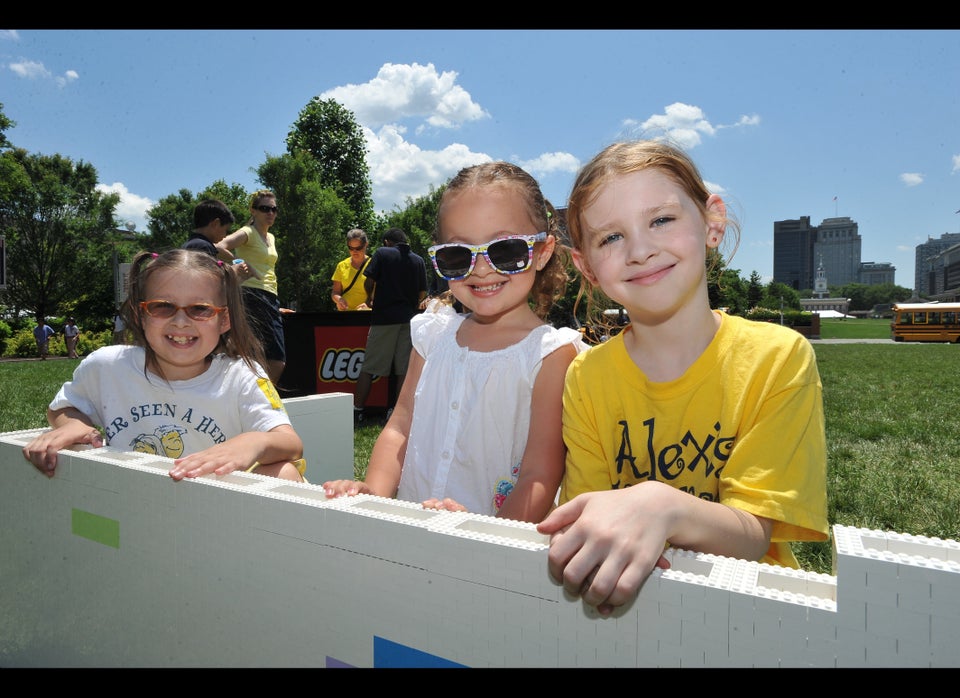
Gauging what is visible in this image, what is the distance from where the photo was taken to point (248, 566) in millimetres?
974

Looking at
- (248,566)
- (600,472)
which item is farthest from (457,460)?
(248,566)

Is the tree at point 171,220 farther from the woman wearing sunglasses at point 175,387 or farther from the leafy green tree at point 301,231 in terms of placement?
the woman wearing sunglasses at point 175,387

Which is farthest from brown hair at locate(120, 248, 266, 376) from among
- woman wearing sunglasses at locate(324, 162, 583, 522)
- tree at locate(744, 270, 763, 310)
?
tree at locate(744, 270, 763, 310)

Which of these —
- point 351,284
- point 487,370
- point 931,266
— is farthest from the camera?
point 931,266

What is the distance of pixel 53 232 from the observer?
32406 mm

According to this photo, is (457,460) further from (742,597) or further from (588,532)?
(742,597)

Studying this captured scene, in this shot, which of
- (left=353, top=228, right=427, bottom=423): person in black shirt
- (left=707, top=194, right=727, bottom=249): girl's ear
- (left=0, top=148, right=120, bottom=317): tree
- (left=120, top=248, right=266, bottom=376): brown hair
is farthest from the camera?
(left=0, top=148, right=120, bottom=317): tree

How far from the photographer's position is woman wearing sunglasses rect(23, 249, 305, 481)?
1.89 meters

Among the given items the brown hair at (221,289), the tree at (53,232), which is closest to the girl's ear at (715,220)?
the brown hair at (221,289)

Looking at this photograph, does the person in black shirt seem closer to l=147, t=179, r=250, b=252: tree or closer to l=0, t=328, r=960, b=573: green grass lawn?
l=0, t=328, r=960, b=573: green grass lawn

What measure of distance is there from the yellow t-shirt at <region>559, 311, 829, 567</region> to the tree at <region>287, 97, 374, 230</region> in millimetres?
38656

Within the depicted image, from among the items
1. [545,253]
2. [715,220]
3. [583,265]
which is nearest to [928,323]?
[545,253]

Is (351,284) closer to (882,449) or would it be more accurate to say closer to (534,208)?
(882,449)

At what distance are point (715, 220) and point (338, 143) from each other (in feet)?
131
